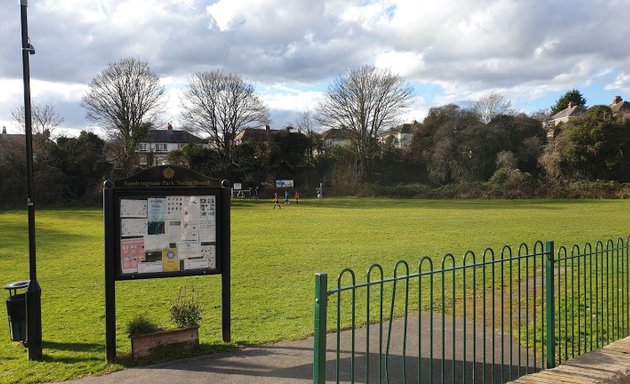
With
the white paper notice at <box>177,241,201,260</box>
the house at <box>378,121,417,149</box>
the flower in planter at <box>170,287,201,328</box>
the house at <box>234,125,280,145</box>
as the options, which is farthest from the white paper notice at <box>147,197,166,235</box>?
the house at <box>234,125,280,145</box>

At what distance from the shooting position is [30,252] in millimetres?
5961

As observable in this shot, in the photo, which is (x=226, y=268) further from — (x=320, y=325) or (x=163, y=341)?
(x=320, y=325)

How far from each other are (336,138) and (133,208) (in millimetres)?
60143

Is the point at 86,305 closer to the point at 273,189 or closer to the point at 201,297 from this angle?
the point at 201,297

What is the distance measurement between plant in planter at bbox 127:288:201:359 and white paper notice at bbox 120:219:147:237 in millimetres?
981

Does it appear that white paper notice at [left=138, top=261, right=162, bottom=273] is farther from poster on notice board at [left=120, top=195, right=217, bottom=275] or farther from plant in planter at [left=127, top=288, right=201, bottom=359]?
plant in planter at [left=127, top=288, right=201, bottom=359]

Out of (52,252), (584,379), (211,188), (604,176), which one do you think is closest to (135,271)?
(211,188)

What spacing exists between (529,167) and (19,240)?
49.7 meters

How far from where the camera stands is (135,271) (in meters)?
5.94

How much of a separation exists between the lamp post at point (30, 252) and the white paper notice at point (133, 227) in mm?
1082

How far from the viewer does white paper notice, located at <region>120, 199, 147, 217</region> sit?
5.86 meters

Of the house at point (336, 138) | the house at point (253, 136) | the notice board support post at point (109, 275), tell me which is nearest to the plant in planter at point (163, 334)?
the notice board support post at point (109, 275)

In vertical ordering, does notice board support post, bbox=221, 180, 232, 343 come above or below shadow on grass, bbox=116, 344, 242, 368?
above

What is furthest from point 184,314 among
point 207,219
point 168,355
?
point 207,219
